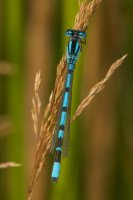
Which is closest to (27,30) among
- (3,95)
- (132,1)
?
(3,95)

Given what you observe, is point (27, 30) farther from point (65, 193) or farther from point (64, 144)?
point (64, 144)

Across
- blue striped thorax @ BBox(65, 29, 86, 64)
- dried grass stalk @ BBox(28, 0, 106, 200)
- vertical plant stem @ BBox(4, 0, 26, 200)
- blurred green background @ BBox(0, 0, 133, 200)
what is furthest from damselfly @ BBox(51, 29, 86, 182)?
vertical plant stem @ BBox(4, 0, 26, 200)

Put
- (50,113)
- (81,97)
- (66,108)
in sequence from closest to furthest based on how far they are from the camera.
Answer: (50,113), (66,108), (81,97)

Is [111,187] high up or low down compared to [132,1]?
down

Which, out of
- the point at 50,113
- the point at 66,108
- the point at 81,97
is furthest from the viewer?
the point at 81,97

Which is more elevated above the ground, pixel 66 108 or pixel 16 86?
pixel 16 86

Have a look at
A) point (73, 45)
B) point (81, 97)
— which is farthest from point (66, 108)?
point (81, 97)

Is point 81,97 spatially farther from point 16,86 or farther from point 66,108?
point 66,108

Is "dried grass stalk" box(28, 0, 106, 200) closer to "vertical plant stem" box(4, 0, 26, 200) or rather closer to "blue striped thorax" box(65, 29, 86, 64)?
"blue striped thorax" box(65, 29, 86, 64)
